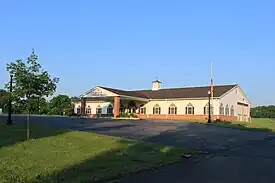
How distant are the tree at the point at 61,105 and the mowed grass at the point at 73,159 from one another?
6038 cm

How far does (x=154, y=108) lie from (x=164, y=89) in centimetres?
735

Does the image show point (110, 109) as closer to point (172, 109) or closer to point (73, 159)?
point (172, 109)

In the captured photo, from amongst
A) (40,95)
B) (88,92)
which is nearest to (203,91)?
(88,92)

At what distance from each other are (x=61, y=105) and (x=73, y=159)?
2947 inches

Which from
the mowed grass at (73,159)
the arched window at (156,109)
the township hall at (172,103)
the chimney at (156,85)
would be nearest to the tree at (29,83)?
the mowed grass at (73,159)

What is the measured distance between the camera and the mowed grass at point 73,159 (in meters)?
9.53

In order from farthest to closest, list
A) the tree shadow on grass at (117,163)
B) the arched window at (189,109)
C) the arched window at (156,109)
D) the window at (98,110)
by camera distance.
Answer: the window at (98,110) → the arched window at (156,109) → the arched window at (189,109) → the tree shadow on grass at (117,163)

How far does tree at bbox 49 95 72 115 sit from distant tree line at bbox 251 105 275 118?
5105cm

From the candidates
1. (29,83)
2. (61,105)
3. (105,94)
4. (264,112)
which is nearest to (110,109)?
(105,94)

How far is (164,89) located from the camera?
232ft

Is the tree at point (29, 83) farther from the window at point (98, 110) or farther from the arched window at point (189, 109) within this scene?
the window at point (98, 110)

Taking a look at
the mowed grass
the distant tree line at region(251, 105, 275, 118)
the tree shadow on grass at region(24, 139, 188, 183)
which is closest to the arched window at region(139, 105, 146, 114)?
the mowed grass

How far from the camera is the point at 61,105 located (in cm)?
8575

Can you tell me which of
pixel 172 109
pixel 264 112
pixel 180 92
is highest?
pixel 180 92
